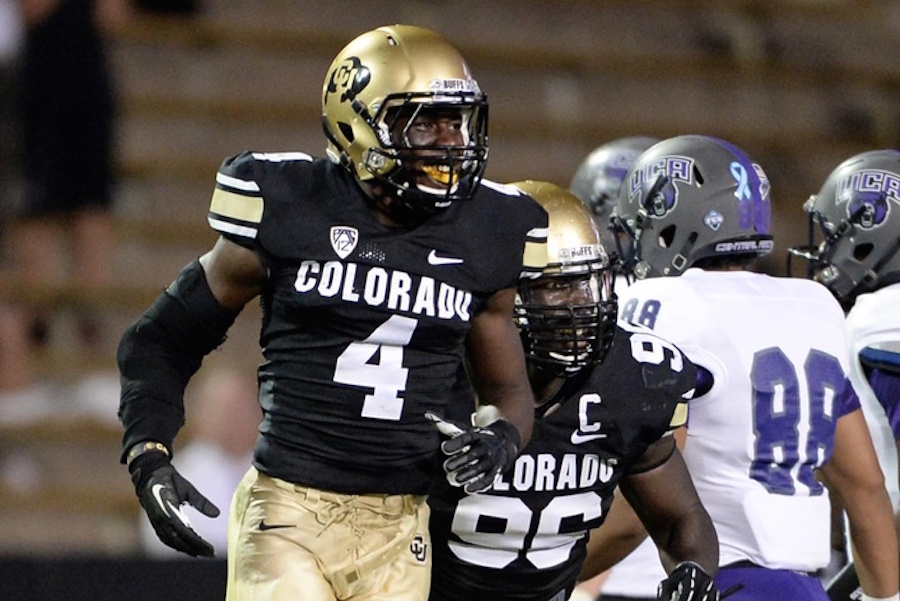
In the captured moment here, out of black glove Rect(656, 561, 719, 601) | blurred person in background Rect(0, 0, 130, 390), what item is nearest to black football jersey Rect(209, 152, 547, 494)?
black glove Rect(656, 561, 719, 601)

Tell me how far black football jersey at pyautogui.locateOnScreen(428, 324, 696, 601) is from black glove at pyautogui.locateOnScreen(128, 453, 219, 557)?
0.51m

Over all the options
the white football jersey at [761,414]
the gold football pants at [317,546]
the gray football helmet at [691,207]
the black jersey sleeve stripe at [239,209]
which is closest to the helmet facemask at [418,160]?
the black jersey sleeve stripe at [239,209]

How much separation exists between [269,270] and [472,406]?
0.49 meters

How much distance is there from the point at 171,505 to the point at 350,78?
71cm

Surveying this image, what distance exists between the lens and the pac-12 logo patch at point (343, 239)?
2.53 meters

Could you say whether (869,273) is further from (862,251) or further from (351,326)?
(351,326)

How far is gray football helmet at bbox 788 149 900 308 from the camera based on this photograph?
11.9ft

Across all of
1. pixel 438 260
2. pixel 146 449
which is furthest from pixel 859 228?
pixel 146 449

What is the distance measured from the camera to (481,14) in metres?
6.90

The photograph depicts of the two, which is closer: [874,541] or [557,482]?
[557,482]

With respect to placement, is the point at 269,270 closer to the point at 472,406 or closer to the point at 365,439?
the point at 365,439

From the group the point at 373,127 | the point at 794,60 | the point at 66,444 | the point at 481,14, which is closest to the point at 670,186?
the point at 373,127

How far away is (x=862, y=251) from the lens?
12.0 feet

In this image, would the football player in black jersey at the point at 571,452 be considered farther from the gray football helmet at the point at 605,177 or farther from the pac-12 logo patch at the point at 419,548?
the gray football helmet at the point at 605,177
